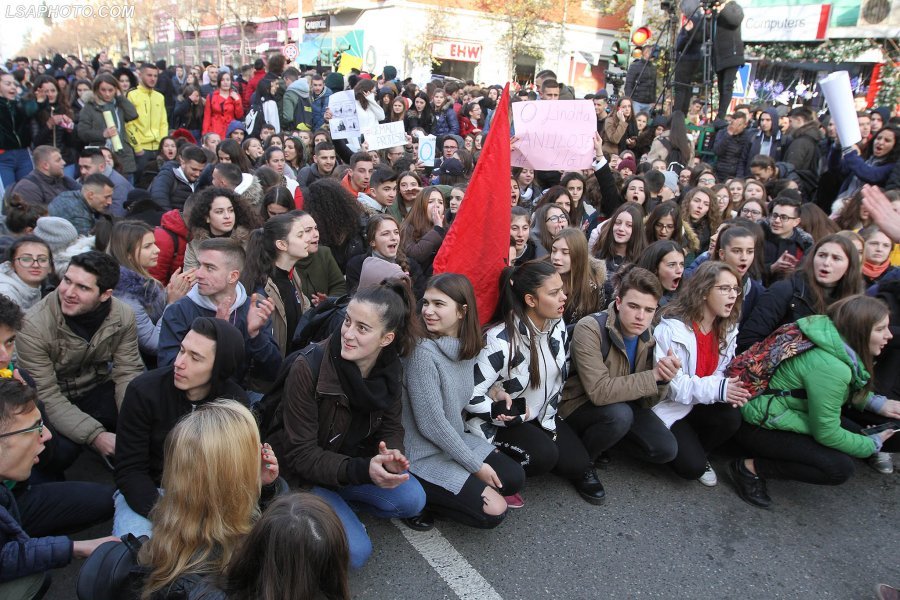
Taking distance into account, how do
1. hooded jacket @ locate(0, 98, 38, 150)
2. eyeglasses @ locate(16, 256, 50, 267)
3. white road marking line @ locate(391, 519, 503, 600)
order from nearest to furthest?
white road marking line @ locate(391, 519, 503, 600), eyeglasses @ locate(16, 256, 50, 267), hooded jacket @ locate(0, 98, 38, 150)

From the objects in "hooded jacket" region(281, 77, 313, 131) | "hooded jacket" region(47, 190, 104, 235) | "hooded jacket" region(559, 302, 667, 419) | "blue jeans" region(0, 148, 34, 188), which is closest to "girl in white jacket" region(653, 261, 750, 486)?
"hooded jacket" region(559, 302, 667, 419)

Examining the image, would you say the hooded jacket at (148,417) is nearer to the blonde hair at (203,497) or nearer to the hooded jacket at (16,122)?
the blonde hair at (203,497)

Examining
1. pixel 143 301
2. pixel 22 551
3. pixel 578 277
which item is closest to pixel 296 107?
pixel 143 301

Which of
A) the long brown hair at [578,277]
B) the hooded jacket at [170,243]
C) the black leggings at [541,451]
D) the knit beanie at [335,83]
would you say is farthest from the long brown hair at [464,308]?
the knit beanie at [335,83]

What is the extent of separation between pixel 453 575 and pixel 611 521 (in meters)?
1.04

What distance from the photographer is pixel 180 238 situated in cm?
485

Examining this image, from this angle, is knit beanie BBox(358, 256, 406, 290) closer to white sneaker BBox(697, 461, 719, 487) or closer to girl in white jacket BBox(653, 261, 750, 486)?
girl in white jacket BBox(653, 261, 750, 486)

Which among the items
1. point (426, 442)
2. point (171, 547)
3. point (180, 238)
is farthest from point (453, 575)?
point (180, 238)

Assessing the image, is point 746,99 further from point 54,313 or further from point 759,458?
point 54,313

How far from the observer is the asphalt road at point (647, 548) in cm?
295

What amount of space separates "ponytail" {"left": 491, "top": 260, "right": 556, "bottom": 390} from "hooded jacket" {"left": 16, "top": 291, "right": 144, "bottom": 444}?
82.4 inches

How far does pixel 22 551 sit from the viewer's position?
7.33ft

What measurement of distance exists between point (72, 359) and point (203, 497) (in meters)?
1.68

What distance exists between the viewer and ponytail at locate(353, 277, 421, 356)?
2949mm
